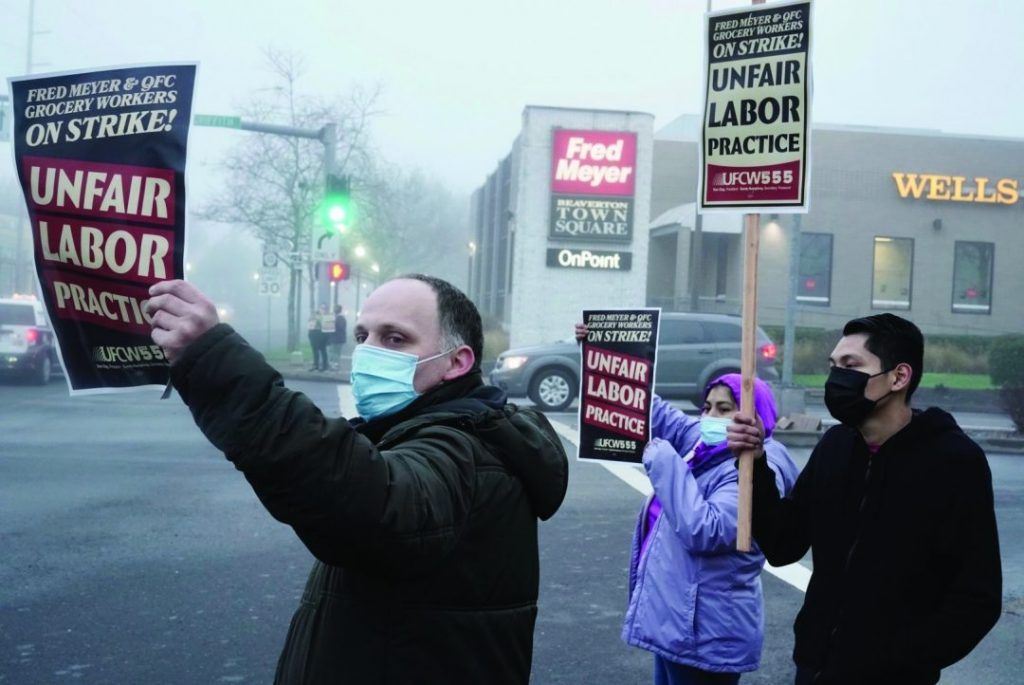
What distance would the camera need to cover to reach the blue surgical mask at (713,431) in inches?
176

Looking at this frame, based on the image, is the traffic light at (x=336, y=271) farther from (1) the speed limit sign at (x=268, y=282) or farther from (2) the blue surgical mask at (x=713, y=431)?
(2) the blue surgical mask at (x=713, y=431)

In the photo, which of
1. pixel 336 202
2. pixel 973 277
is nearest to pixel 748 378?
pixel 336 202

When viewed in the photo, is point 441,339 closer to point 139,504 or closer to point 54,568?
point 54,568

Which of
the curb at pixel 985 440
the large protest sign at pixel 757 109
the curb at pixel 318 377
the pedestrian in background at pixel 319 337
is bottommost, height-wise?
the curb at pixel 318 377

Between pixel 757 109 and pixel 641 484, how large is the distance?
28.4 ft

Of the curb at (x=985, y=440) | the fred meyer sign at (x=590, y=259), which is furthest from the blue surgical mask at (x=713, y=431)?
the fred meyer sign at (x=590, y=259)

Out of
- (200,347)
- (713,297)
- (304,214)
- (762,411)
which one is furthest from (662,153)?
(200,347)

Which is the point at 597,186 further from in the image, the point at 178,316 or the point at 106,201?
→ the point at 178,316

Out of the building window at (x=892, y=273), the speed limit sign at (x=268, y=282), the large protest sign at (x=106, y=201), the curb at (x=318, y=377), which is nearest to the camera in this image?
the large protest sign at (x=106, y=201)

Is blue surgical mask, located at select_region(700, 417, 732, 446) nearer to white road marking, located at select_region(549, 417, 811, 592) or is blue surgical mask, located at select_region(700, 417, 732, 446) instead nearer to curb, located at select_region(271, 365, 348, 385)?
white road marking, located at select_region(549, 417, 811, 592)

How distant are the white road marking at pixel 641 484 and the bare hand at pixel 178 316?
2.19 m

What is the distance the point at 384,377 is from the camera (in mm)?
2537

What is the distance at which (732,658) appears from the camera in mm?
4129

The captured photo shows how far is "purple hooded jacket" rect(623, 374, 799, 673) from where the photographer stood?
161 inches
